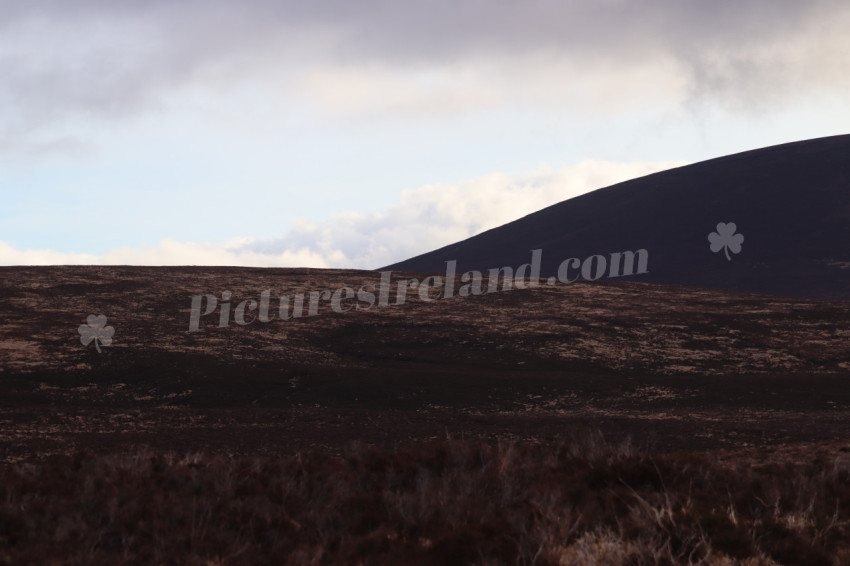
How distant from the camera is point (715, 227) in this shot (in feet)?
351

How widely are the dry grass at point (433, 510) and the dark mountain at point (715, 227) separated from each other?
76.0 m

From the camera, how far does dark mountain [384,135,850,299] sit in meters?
91.9

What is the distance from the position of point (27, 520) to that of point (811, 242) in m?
101

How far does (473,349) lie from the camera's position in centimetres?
4000

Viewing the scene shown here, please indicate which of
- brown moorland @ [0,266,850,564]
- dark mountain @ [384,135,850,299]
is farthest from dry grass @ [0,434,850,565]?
dark mountain @ [384,135,850,299]
